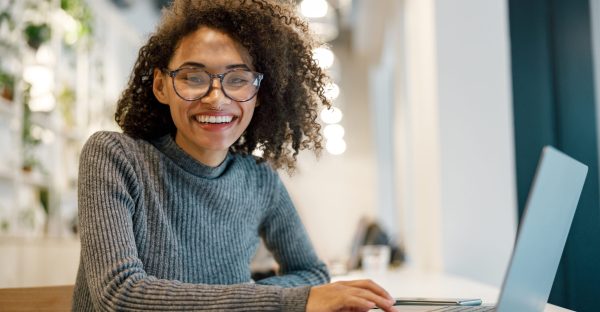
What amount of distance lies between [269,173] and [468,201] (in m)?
1.35

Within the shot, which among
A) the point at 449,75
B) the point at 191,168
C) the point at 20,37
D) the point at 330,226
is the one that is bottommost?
the point at 330,226

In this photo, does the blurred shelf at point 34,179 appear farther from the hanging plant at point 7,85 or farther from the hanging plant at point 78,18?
the hanging plant at point 78,18

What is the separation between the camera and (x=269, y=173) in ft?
5.43

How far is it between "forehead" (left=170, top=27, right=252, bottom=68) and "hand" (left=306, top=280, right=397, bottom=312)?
56cm

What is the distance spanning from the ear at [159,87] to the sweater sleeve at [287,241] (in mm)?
334

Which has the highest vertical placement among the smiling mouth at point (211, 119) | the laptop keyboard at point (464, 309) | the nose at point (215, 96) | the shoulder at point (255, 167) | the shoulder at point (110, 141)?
the nose at point (215, 96)

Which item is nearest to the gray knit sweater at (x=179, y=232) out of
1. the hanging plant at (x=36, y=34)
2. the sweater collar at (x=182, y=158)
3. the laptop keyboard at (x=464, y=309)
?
the sweater collar at (x=182, y=158)

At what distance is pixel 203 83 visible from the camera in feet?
4.50

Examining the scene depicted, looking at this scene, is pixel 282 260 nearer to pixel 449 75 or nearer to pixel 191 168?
pixel 191 168

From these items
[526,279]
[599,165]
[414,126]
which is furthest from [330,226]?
[526,279]

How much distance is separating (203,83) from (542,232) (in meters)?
0.72

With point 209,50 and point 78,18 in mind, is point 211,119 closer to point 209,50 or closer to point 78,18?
point 209,50

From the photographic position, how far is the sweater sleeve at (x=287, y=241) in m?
1.64

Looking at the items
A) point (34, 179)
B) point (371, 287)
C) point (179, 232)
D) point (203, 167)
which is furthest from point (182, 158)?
point (34, 179)
